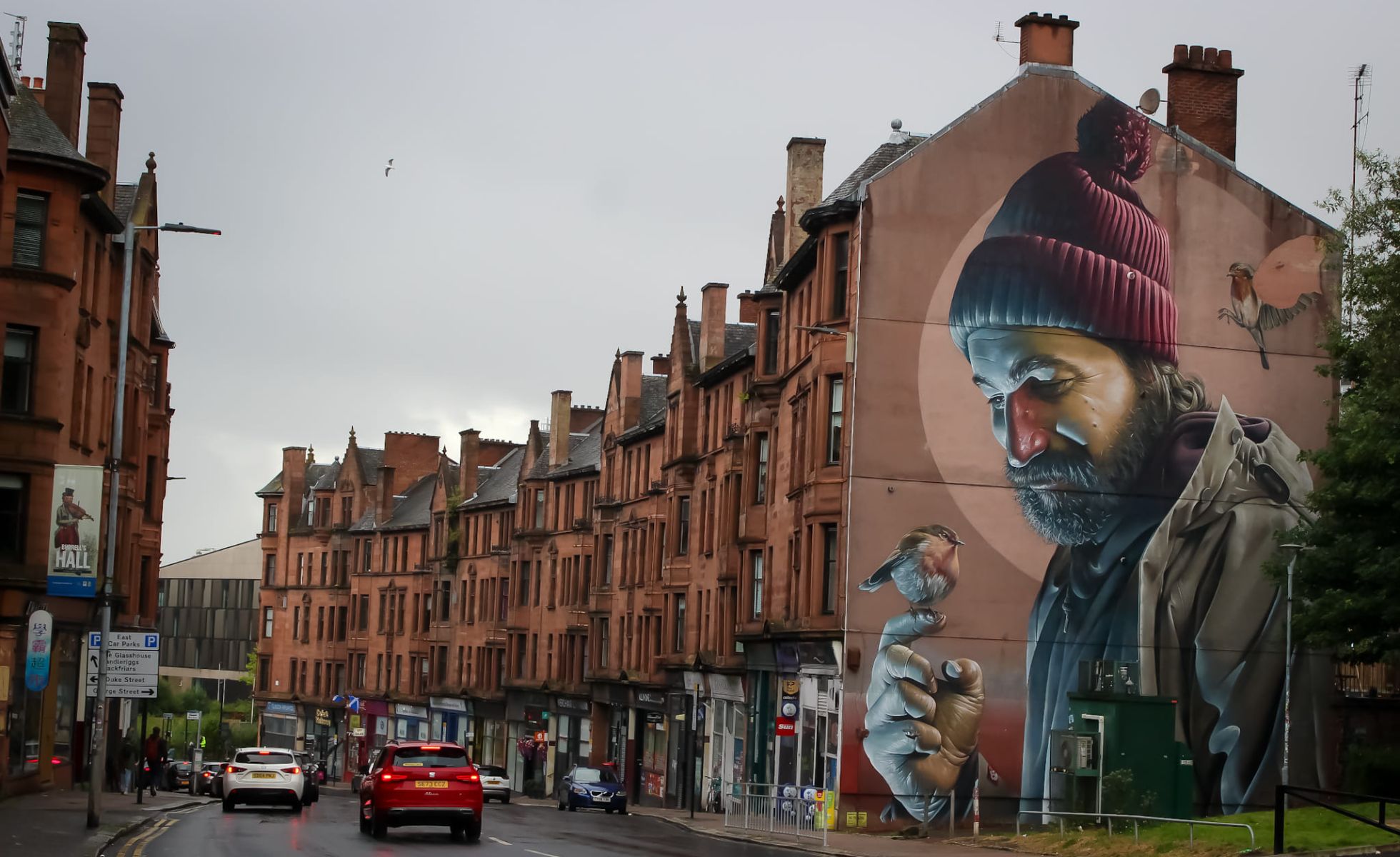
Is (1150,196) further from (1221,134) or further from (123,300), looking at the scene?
(123,300)

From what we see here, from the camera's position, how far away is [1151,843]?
30.2 metres

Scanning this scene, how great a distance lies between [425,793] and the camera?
31594 mm

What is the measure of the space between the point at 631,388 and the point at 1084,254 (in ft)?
119

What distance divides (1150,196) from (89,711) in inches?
1226

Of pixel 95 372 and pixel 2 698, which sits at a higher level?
pixel 95 372

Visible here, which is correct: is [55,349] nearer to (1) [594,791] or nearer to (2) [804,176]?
(2) [804,176]

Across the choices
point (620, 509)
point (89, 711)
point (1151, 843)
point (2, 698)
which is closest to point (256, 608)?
point (620, 509)

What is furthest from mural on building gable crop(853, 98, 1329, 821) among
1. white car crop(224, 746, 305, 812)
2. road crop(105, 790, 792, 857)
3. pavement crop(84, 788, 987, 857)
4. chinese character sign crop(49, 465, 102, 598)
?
chinese character sign crop(49, 465, 102, 598)

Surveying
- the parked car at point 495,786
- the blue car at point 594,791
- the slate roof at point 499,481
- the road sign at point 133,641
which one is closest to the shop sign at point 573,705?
the slate roof at point 499,481

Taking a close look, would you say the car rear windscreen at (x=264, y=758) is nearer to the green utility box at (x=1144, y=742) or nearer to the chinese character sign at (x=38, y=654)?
the chinese character sign at (x=38, y=654)

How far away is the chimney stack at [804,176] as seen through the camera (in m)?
53.0

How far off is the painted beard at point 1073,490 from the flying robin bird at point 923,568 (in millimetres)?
2084

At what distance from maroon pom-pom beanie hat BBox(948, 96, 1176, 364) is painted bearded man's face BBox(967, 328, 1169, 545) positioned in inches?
19.0

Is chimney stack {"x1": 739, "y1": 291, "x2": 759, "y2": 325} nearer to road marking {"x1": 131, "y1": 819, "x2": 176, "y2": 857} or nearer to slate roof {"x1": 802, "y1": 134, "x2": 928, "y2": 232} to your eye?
slate roof {"x1": 802, "y1": 134, "x2": 928, "y2": 232}
